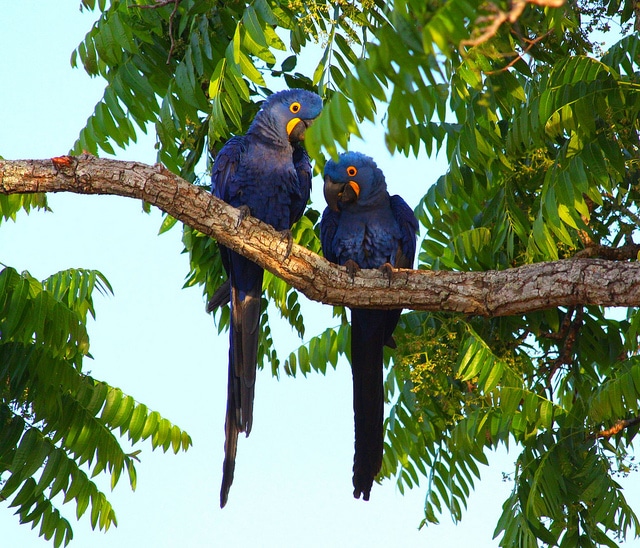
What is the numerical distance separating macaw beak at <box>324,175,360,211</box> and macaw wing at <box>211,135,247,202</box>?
556 millimetres

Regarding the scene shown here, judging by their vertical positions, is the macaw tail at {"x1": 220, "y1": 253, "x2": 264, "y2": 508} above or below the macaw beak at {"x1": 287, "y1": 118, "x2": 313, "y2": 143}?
below

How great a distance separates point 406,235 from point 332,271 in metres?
1.00

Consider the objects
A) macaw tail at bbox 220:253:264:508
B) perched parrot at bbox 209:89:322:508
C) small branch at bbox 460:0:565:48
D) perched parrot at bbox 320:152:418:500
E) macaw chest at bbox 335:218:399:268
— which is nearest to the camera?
small branch at bbox 460:0:565:48

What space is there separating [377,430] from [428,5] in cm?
264

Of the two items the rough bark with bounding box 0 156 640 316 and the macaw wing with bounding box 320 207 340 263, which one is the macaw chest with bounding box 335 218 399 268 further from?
the rough bark with bounding box 0 156 640 316

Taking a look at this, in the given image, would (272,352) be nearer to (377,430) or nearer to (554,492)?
(377,430)

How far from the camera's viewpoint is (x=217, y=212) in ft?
10.8

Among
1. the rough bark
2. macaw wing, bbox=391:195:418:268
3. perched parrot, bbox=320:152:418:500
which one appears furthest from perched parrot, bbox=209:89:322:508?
the rough bark

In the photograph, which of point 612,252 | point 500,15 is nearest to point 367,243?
point 612,252

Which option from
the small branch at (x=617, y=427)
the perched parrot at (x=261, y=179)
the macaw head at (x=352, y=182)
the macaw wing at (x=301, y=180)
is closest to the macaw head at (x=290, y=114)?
the perched parrot at (x=261, y=179)

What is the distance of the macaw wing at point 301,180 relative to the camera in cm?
435

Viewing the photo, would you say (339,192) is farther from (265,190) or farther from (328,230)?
(265,190)

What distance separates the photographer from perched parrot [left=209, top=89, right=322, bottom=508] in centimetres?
418

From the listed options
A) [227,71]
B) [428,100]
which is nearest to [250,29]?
[227,71]
